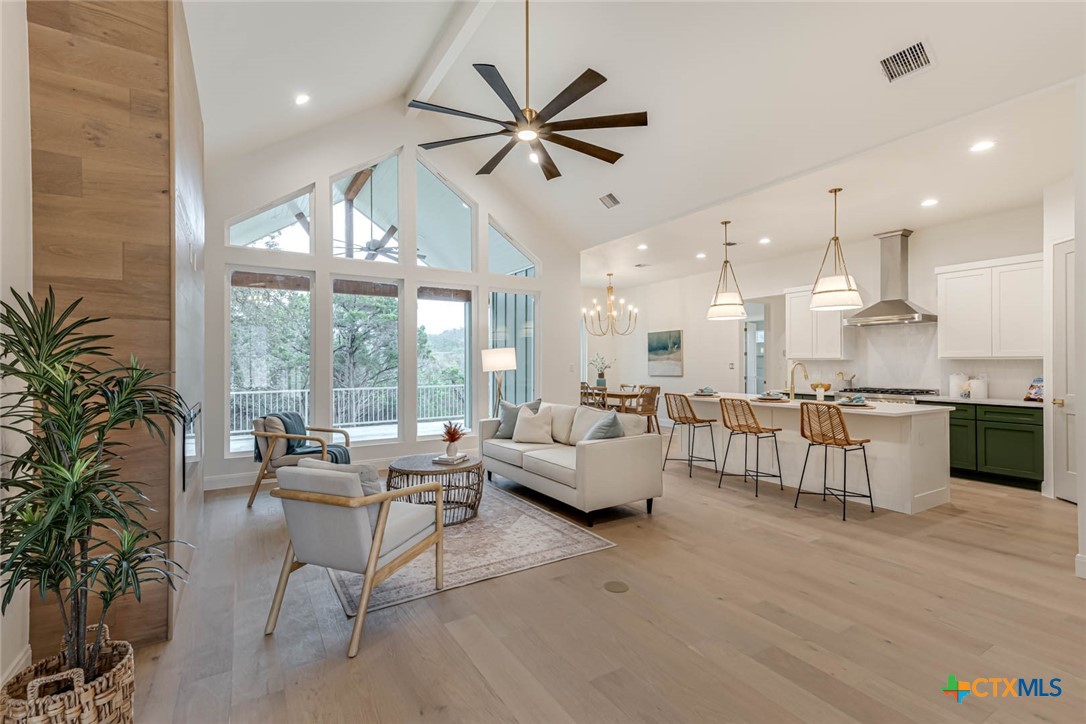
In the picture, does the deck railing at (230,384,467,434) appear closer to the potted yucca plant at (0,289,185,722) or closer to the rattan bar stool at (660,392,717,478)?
the rattan bar stool at (660,392,717,478)

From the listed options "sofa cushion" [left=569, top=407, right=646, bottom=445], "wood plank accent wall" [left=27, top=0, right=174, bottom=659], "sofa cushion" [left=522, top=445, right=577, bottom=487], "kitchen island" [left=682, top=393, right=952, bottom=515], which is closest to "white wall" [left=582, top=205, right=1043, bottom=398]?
"kitchen island" [left=682, top=393, right=952, bottom=515]

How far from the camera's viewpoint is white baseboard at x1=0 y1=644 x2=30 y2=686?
1.86m

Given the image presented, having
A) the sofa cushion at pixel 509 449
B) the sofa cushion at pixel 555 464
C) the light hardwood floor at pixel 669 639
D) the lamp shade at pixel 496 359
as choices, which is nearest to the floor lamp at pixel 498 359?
the lamp shade at pixel 496 359

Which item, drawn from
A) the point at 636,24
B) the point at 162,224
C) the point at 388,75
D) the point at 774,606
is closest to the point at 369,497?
the point at 162,224

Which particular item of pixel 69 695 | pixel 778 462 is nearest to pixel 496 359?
pixel 778 462

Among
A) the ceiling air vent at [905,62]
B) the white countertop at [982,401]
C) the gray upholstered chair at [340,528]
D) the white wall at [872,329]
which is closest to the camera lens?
the gray upholstered chair at [340,528]

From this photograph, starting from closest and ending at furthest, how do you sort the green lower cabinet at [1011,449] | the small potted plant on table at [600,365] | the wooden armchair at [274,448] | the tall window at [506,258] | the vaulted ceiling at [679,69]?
the vaulted ceiling at [679,69], the wooden armchair at [274,448], the green lower cabinet at [1011,449], the tall window at [506,258], the small potted plant on table at [600,365]

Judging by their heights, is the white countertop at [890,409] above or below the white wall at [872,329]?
below

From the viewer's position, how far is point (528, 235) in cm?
728

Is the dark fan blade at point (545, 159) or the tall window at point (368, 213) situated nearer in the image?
the dark fan blade at point (545, 159)

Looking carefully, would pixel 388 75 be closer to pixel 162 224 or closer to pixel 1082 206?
pixel 162 224

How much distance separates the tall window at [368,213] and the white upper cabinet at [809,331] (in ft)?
18.8

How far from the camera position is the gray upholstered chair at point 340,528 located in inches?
89.5

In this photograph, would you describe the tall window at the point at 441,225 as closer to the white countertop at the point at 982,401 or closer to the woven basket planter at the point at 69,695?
the woven basket planter at the point at 69,695
